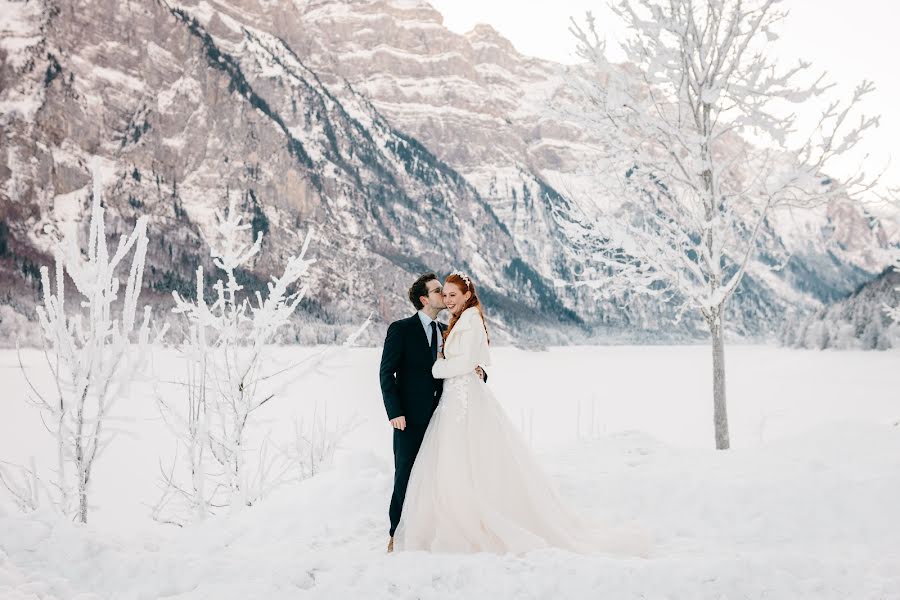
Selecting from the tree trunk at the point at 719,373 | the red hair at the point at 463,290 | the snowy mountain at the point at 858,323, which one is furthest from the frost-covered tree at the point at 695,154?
the snowy mountain at the point at 858,323

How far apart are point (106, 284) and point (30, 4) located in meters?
193

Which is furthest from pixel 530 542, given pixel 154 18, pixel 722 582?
pixel 154 18

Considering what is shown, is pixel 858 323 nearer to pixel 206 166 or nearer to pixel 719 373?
pixel 719 373

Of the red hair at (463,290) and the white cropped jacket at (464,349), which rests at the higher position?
the red hair at (463,290)

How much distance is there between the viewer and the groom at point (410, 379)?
4664 millimetres

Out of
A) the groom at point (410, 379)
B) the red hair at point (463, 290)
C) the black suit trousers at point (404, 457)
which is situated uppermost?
the red hair at point (463, 290)

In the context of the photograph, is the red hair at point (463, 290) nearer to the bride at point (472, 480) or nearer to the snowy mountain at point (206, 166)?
the bride at point (472, 480)

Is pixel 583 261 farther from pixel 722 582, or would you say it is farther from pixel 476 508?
pixel 722 582

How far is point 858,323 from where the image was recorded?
6222 centimetres

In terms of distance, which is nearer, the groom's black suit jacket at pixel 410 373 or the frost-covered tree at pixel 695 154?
the groom's black suit jacket at pixel 410 373

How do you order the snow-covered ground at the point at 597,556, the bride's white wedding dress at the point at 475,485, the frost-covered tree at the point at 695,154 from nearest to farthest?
the snow-covered ground at the point at 597,556 → the bride's white wedding dress at the point at 475,485 → the frost-covered tree at the point at 695,154

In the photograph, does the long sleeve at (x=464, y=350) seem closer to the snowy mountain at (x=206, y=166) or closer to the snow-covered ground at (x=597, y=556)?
the snow-covered ground at (x=597, y=556)

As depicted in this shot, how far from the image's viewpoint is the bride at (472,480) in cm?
434

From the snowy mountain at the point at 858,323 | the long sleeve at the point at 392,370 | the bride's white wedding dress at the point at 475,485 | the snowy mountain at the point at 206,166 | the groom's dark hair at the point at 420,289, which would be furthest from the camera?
the snowy mountain at the point at 206,166
